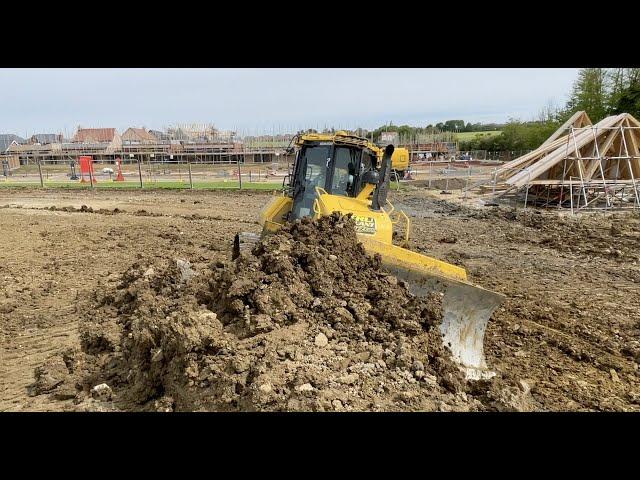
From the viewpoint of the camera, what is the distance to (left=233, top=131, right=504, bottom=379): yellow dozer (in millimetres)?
5293

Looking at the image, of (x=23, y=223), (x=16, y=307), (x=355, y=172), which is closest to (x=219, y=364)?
(x=355, y=172)

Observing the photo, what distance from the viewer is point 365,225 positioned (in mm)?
6395

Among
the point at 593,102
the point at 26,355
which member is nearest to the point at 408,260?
the point at 26,355

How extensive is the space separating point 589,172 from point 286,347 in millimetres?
20706

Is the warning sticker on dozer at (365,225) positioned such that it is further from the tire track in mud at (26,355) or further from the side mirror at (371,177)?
the tire track in mud at (26,355)

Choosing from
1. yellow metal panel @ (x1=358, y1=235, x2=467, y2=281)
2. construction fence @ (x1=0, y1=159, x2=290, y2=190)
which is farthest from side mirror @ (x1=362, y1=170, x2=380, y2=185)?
construction fence @ (x1=0, y1=159, x2=290, y2=190)

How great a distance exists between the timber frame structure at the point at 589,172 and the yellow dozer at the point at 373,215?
562 inches

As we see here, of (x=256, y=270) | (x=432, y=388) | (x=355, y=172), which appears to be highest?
(x=355, y=172)

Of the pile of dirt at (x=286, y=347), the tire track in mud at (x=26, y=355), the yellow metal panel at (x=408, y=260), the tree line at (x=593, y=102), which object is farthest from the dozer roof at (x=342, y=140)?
the tree line at (x=593, y=102)

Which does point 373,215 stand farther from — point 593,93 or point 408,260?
point 593,93

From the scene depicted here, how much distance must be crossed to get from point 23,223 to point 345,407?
1403 cm

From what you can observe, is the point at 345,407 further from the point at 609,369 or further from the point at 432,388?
the point at 609,369

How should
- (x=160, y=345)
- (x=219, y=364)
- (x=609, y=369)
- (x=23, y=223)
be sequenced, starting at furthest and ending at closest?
1. (x=23, y=223)
2. (x=609, y=369)
3. (x=160, y=345)
4. (x=219, y=364)

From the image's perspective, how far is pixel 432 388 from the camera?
11.8 feet
